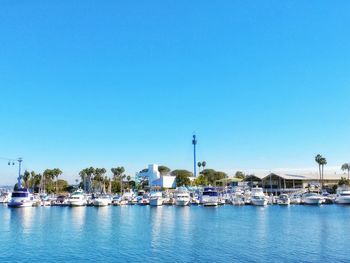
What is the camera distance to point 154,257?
42.3 meters

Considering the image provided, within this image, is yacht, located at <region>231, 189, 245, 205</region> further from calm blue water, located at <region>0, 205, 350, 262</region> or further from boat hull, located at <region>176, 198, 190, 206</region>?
calm blue water, located at <region>0, 205, 350, 262</region>

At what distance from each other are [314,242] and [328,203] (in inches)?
3726

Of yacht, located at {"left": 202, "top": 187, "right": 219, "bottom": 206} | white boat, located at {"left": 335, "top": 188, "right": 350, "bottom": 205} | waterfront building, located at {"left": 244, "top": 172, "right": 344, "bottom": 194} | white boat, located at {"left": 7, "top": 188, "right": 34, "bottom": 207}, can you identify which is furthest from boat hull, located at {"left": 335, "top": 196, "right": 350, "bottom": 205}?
white boat, located at {"left": 7, "top": 188, "right": 34, "bottom": 207}

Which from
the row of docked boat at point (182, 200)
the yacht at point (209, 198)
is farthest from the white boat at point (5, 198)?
the yacht at point (209, 198)

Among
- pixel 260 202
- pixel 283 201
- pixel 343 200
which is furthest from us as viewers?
pixel 343 200

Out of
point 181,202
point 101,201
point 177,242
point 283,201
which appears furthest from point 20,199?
point 283,201

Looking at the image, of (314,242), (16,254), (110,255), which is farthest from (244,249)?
(16,254)

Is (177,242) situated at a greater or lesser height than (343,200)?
lesser

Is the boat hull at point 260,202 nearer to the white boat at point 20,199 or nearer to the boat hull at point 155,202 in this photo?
the boat hull at point 155,202

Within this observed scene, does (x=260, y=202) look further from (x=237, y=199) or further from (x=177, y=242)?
(x=177, y=242)

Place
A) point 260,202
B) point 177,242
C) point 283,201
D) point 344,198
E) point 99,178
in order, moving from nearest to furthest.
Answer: point 177,242, point 260,202, point 283,201, point 344,198, point 99,178

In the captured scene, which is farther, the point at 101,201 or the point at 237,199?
the point at 237,199

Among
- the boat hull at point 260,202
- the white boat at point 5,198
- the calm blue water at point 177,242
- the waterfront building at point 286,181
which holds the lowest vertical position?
the calm blue water at point 177,242

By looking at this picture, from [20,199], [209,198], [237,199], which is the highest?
[20,199]
